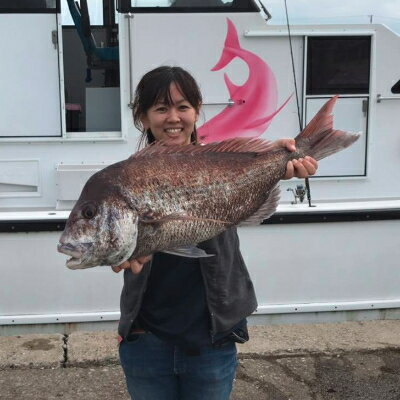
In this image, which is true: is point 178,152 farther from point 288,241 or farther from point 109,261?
point 288,241

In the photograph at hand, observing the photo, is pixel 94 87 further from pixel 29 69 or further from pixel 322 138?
pixel 322 138

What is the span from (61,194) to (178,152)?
9.04 ft

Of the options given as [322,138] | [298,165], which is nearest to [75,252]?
[298,165]

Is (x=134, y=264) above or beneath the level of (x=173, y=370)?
above

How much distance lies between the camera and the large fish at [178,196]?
1526mm

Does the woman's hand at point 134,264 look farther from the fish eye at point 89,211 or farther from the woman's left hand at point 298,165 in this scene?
the woman's left hand at point 298,165

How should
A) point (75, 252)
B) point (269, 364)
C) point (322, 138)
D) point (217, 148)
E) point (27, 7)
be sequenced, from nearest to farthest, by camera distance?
point (75, 252)
point (217, 148)
point (322, 138)
point (269, 364)
point (27, 7)

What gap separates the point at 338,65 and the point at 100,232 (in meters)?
3.47

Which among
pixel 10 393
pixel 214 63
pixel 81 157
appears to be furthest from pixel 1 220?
pixel 214 63

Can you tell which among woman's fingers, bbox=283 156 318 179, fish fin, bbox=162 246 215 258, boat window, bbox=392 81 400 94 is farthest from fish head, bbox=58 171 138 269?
boat window, bbox=392 81 400 94

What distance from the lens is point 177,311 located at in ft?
6.33

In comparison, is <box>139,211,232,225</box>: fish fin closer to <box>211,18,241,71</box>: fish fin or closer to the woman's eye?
the woman's eye

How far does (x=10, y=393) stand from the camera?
339 cm

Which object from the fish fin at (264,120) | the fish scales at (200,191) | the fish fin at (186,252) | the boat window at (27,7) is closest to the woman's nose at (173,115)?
the fish scales at (200,191)
